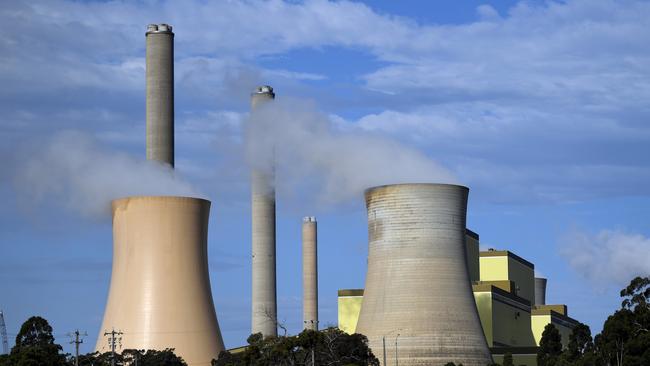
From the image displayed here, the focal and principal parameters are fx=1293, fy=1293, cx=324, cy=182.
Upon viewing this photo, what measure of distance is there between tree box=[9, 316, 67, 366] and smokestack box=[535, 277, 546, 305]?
5617 cm

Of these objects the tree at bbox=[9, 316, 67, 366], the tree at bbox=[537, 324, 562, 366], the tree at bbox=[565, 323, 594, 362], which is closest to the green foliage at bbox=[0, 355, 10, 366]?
the tree at bbox=[9, 316, 67, 366]

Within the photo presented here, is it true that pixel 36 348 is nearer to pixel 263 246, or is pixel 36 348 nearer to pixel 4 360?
pixel 4 360

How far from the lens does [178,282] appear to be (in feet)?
181

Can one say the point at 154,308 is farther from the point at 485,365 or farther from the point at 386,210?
the point at 485,365

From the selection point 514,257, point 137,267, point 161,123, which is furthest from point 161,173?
point 514,257

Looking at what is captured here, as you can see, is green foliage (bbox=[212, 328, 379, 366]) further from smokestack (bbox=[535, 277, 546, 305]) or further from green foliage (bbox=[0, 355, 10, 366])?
smokestack (bbox=[535, 277, 546, 305])

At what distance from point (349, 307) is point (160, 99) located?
83.7 ft

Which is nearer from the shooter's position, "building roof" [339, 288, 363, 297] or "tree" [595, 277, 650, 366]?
"tree" [595, 277, 650, 366]

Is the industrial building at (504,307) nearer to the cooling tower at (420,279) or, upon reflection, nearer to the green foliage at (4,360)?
the cooling tower at (420,279)

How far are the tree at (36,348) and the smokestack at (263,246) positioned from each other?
18127 mm

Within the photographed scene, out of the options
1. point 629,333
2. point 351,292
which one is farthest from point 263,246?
point 629,333

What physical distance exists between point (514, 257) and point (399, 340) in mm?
38082

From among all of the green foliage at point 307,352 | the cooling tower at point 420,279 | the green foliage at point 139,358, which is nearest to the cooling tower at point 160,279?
the green foliage at point 139,358

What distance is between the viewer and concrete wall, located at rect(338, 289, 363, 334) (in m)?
85.7
